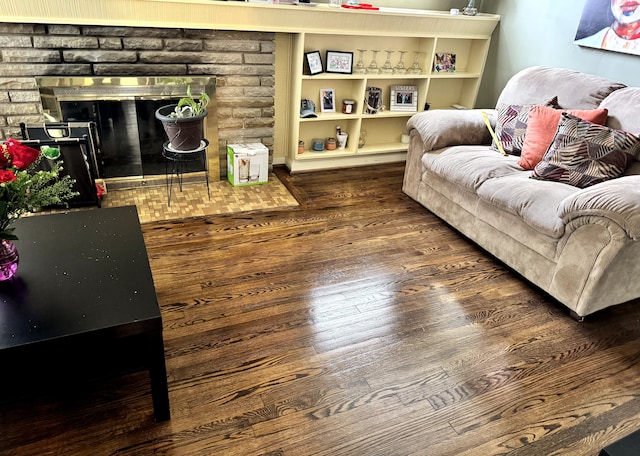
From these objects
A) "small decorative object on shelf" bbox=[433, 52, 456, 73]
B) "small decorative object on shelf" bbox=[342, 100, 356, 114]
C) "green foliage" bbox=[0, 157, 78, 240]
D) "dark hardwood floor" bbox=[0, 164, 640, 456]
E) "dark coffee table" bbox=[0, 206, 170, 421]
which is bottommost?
"dark hardwood floor" bbox=[0, 164, 640, 456]

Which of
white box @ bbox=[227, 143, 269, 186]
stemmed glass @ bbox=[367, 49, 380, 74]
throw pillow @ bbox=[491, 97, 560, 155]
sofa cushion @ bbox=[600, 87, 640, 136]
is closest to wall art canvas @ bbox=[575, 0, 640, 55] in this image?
sofa cushion @ bbox=[600, 87, 640, 136]

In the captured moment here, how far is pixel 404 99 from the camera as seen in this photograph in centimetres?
384

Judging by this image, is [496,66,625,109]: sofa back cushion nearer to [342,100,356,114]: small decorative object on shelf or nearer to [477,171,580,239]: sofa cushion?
[477,171,580,239]: sofa cushion

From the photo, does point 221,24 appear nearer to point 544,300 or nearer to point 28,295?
point 28,295

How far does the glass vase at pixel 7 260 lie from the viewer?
144 centimetres

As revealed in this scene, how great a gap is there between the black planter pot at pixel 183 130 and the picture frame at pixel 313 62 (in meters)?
0.95

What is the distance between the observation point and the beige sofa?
197 centimetres

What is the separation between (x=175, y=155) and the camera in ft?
9.79

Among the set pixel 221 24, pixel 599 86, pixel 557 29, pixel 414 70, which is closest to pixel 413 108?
pixel 414 70

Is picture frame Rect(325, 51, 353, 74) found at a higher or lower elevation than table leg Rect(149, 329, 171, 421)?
higher

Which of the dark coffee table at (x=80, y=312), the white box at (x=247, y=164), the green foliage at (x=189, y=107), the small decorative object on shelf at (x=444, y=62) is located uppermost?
the small decorative object on shelf at (x=444, y=62)

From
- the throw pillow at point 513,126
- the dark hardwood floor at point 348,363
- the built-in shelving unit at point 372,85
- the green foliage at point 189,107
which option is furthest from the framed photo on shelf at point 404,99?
the green foliage at point 189,107

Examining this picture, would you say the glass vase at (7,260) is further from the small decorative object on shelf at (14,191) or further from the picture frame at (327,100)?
the picture frame at (327,100)

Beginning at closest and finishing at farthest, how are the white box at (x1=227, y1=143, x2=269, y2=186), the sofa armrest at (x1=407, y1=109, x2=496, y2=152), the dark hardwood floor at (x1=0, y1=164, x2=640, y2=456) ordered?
the dark hardwood floor at (x1=0, y1=164, x2=640, y2=456) < the sofa armrest at (x1=407, y1=109, x2=496, y2=152) < the white box at (x1=227, y1=143, x2=269, y2=186)
